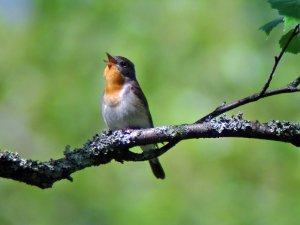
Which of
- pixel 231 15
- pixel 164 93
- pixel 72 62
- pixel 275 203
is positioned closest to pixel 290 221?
pixel 275 203

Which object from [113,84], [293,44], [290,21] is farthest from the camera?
[113,84]

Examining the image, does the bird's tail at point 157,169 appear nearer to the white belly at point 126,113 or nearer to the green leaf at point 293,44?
the white belly at point 126,113

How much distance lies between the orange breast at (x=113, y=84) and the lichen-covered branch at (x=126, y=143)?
3076mm

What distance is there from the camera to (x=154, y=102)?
8.17 m

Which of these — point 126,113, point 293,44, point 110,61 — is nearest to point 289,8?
point 293,44

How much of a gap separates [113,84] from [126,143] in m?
3.39

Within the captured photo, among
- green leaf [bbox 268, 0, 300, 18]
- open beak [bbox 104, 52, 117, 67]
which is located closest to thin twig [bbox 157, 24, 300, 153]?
green leaf [bbox 268, 0, 300, 18]

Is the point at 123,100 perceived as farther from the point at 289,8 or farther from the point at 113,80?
the point at 289,8

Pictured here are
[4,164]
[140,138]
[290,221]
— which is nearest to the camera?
[4,164]

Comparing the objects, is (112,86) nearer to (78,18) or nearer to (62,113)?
(62,113)

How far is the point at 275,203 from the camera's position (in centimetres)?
756

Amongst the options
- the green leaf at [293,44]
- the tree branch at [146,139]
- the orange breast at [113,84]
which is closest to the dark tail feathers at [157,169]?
the orange breast at [113,84]

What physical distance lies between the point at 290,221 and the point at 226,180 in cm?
89

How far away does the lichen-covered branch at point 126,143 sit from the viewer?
3.84m
